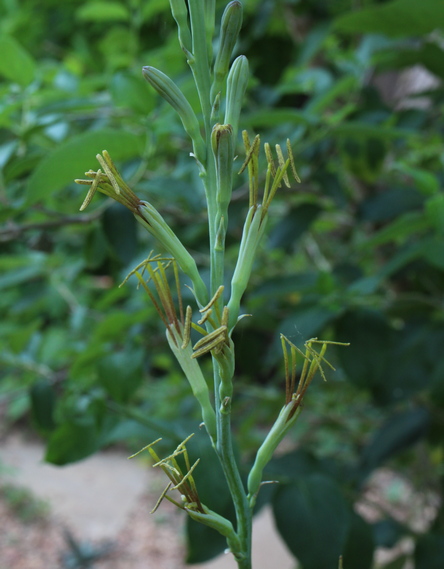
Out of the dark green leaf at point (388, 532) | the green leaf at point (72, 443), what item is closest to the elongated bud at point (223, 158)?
the green leaf at point (72, 443)

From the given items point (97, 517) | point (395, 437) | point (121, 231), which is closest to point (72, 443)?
point (121, 231)

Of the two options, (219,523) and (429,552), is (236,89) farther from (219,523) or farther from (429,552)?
(429,552)

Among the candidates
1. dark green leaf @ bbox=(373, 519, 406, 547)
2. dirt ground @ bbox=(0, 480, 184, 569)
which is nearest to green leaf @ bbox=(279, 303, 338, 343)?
dark green leaf @ bbox=(373, 519, 406, 547)

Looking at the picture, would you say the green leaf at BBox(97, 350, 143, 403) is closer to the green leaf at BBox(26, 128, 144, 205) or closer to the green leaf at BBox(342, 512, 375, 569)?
the green leaf at BBox(26, 128, 144, 205)

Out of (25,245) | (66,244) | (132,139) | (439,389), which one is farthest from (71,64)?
(439,389)

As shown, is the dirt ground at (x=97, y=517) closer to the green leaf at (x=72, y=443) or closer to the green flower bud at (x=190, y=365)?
the green leaf at (x=72, y=443)

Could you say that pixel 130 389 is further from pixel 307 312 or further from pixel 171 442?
pixel 307 312
